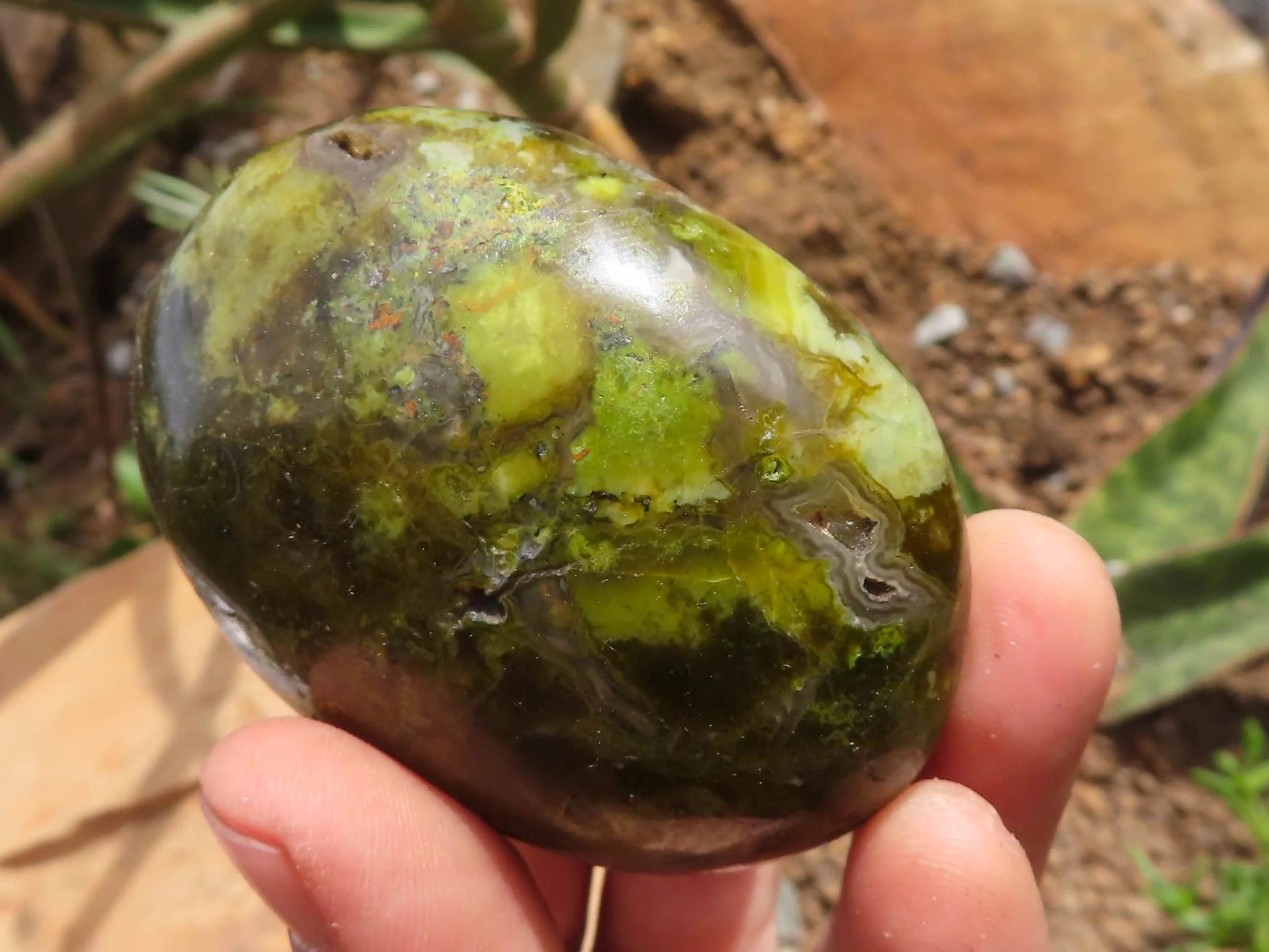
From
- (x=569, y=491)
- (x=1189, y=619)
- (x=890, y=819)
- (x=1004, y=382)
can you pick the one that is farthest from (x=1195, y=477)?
(x=569, y=491)

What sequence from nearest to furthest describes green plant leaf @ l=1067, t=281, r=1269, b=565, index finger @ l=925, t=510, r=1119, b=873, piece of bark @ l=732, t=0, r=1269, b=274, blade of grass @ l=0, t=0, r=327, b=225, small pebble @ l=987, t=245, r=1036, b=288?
1. index finger @ l=925, t=510, r=1119, b=873
2. blade of grass @ l=0, t=0, r=327, b=225
3. green plant leaf @ l=1067, t=281, r=1269, b=565
4. piece of bark @ l=732, t=0, r=1269, b=274
5. small pebble @ l=987, t=245, r=1036, b=288

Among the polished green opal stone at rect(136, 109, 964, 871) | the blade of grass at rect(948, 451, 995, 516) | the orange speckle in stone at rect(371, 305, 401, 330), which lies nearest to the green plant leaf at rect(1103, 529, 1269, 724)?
the blade of grass at rect(948, 451, 995, 516)

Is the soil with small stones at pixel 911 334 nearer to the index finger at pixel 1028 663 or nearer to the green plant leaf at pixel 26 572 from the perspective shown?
the green plant leaf at pixel 26 572

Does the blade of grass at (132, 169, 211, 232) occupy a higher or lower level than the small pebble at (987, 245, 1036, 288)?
lower

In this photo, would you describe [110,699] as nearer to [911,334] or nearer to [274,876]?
[274,876]

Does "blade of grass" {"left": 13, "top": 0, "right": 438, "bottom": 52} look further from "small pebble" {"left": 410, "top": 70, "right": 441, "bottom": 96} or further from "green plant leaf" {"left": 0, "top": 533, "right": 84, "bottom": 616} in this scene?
"green plant leaf" {"left": 0, "top": 533, "right": 84, "bottom": 616}

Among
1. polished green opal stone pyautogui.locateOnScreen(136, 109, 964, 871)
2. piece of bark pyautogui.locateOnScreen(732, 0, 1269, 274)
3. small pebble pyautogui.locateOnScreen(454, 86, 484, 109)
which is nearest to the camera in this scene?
polished green opal stone pyautogui.locateOnScreen(136, 109, 964, 871)
